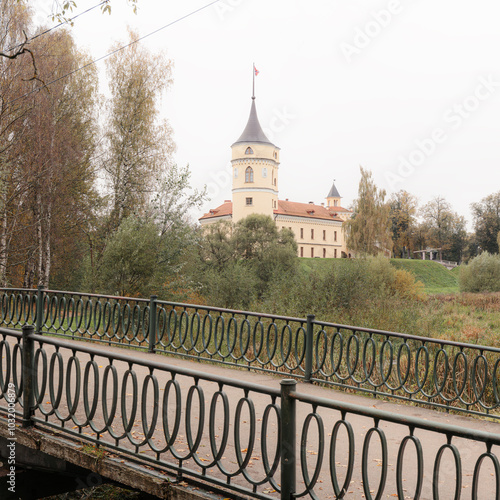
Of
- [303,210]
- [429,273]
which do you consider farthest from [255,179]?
[429,273]

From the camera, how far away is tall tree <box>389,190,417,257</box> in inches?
3095

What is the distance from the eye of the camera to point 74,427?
5695mm

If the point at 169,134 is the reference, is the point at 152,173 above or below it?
below

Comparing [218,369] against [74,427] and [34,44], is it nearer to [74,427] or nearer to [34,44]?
[74,427]

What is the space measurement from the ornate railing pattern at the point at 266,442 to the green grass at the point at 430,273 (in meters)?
57.4

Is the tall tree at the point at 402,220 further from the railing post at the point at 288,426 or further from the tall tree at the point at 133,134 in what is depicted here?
the railing post at the point at 288,426

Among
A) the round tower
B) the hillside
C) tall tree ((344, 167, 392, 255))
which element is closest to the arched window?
the round tower

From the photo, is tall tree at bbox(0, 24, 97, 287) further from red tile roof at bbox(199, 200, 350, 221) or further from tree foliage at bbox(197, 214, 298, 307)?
red tile roof at bbox(199, 200, 350, 221)

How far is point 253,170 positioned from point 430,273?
25.5m

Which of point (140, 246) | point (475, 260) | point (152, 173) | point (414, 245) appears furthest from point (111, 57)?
point (414, 245)

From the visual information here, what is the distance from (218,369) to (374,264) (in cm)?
2752

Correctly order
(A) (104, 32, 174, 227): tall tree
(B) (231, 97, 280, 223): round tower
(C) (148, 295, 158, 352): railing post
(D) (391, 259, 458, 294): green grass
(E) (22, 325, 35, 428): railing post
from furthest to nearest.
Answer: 1. (B) (231, 97, 280, 223): round tower
2. (D) (391, 259, 458, 294): green grass
3. (A) (104, 32, 174, 227): tall tree
4. (C) (148, 295, 158, 352): railing post
5. (E) (22, 325, 35, 428): railing post

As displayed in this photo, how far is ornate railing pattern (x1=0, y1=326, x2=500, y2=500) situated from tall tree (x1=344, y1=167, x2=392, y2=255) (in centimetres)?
4587

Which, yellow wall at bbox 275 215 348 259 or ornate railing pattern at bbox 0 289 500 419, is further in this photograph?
yellow wall at bbox 275 215 348 259
